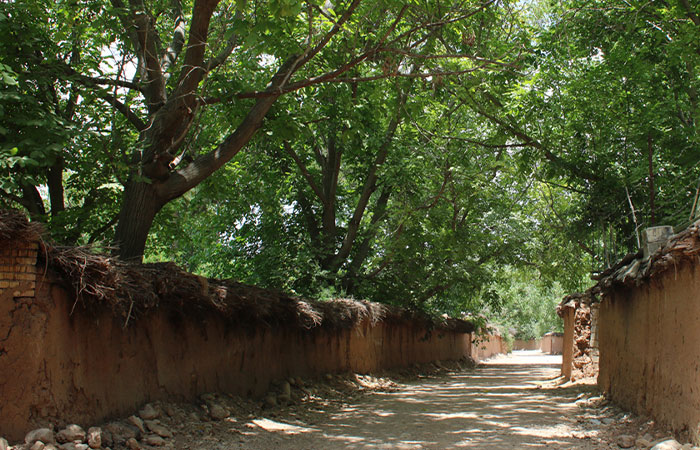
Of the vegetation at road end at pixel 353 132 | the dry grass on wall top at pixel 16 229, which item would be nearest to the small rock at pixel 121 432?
the dry grass on wall top at pixel 16 229

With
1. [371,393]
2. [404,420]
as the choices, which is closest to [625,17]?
[404,420]

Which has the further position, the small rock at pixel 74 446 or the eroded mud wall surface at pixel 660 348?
the eroded mud wall surface at pixel 660 348

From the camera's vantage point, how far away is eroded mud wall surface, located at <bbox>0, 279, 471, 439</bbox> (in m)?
5.91

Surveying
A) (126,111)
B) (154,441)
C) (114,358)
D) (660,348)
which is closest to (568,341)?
(660,348)

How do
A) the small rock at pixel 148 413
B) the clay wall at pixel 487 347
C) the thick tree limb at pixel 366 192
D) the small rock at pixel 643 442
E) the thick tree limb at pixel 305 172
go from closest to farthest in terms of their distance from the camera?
the small rock at pixel 643 442 < the small rock at pixel 148 413 < the thick tree limb at pixel 305 172 < the thick tree limb at pixel 366 192 < the clay wall at pixel 487 347

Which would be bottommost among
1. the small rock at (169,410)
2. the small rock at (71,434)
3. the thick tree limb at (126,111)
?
the small rock at (169,410)

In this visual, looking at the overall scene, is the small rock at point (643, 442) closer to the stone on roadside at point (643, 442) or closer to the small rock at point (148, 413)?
the stone on roadside at point (643, 442)

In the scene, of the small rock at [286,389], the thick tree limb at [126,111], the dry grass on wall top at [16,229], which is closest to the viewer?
the dry grass on wall top at [16,229]

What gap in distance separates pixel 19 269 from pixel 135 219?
10.2 feet

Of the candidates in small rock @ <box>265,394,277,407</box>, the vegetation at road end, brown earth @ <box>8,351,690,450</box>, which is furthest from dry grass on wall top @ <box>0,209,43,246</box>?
small rock @ <box>265,394,277,407</box>

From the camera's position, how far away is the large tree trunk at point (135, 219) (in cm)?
897

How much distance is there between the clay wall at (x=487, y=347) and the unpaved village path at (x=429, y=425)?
20.0 m

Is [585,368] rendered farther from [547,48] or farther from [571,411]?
[547,48]

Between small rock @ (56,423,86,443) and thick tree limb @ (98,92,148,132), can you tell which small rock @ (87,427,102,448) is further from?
thick tree limb @ (98,92,148,132)
